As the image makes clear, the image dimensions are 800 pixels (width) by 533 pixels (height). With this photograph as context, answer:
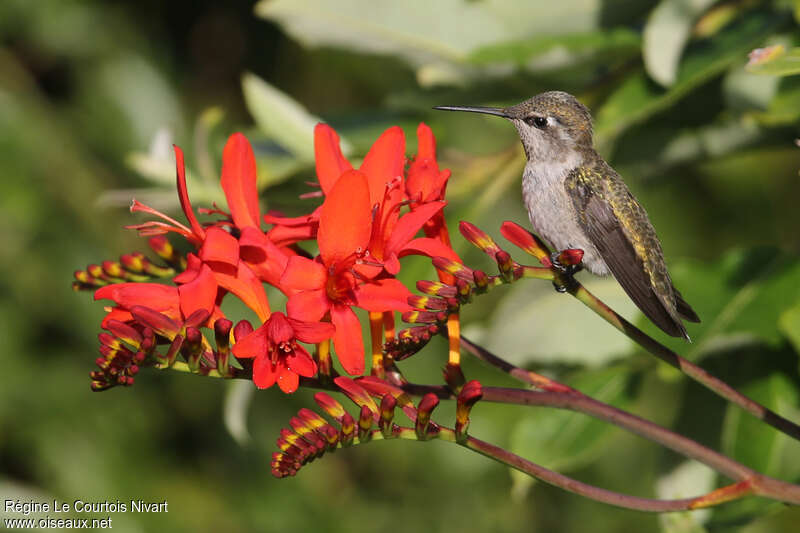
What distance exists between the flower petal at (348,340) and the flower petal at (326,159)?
0.29 m

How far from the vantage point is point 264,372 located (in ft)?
5.16

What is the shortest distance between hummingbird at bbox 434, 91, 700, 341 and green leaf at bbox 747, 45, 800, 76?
0.57 metres

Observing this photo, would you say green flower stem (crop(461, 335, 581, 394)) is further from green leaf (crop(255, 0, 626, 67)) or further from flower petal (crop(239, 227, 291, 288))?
green leaf (crop(255, 0, 626, 67))

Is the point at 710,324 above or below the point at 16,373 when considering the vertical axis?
above

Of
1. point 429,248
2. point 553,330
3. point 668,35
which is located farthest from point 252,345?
point 668,35

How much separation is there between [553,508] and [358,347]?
2807 mm

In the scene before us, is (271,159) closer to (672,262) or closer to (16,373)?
(672,262)

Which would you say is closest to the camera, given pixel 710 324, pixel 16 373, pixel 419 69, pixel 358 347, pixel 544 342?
pixel 358 347

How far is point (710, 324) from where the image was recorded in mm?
2396

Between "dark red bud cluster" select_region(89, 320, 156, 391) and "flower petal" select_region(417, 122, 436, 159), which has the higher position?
"flower petal" select_region(417, 122, 436, 159)

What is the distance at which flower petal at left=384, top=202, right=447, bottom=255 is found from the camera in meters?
1.68

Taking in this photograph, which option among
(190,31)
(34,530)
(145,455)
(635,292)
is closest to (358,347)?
(635,292)

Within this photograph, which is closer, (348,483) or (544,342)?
(544,342)

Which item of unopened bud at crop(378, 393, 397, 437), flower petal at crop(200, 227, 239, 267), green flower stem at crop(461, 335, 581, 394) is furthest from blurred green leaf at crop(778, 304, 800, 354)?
flower petal at crop(200, 227, 239, 267)
